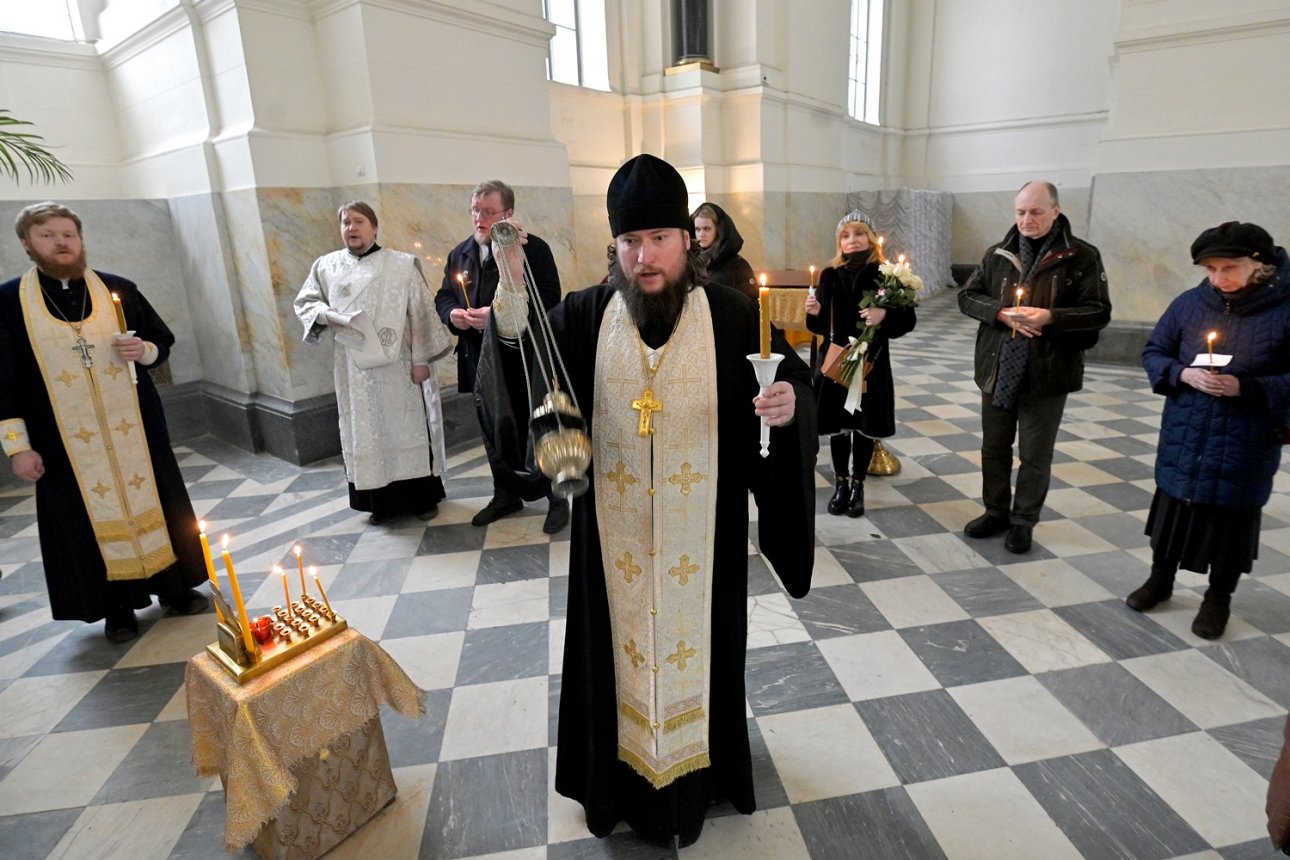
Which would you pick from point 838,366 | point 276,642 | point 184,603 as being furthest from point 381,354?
point 838,366

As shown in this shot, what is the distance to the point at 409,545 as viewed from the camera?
4.55 m

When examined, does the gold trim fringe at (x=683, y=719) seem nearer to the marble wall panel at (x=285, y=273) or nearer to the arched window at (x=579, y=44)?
the marble wall panel at (x=285, y=273)

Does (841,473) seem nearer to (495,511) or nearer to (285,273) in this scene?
(495,511)

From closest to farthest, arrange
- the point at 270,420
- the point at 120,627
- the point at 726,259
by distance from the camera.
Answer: the point at 120,627 → the point at 726,259 → the point at 270,420

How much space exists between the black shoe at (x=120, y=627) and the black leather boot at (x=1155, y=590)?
16.3 feet

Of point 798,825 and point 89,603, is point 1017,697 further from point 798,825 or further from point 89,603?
point 89,603

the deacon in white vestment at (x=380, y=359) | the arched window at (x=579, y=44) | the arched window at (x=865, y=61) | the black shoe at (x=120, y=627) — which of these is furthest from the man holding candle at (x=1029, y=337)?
the arched window at (x=865, y=61)

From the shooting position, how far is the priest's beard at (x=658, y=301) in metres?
1.93

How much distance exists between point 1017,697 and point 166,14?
7.55 meters

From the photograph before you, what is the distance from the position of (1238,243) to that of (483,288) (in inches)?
151

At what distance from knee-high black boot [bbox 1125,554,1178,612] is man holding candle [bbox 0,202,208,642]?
15.8ft

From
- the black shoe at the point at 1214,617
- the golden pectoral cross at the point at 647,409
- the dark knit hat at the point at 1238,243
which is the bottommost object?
the black shoe at the point at 1214,617

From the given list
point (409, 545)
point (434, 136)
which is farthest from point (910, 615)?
point (434, 136)

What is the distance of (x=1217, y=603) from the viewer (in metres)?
3.27
